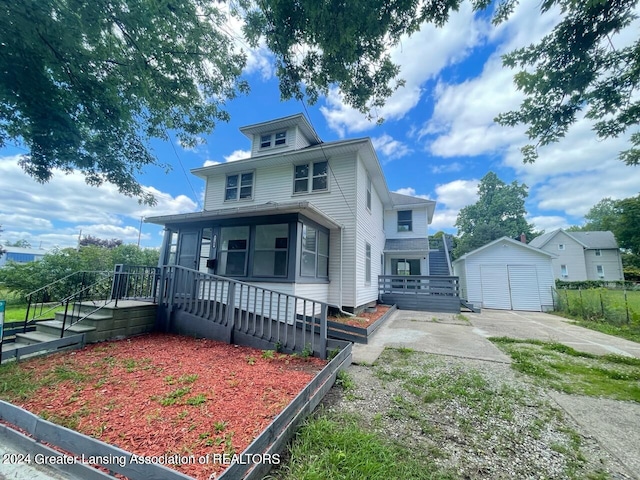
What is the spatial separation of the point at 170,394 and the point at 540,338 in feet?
28.3

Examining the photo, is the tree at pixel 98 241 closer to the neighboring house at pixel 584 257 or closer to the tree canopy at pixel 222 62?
the tree canopy at pixel 222 62

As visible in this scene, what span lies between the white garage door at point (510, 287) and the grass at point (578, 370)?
27.9 feet

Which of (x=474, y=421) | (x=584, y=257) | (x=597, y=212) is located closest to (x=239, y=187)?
(x=474, y=421)

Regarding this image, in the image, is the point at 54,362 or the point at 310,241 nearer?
the point at 54,362

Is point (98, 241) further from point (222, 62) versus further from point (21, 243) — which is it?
point (21, 243)

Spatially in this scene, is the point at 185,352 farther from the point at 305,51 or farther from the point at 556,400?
the point at 305,51

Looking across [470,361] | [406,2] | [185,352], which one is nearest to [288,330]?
[185,352]

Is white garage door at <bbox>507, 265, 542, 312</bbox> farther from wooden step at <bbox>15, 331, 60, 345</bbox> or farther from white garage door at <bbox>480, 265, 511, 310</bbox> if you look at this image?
wooden step at <bbox>15, 331, 60, 345</bbox>

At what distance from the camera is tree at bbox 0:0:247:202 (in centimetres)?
443

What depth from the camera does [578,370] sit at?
4.27m

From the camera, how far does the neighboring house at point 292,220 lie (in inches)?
267

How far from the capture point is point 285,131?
10.5 metres

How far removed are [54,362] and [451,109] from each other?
13.1 m

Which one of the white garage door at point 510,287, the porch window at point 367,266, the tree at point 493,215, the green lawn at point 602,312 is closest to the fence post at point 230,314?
the porch window at point 367,266
